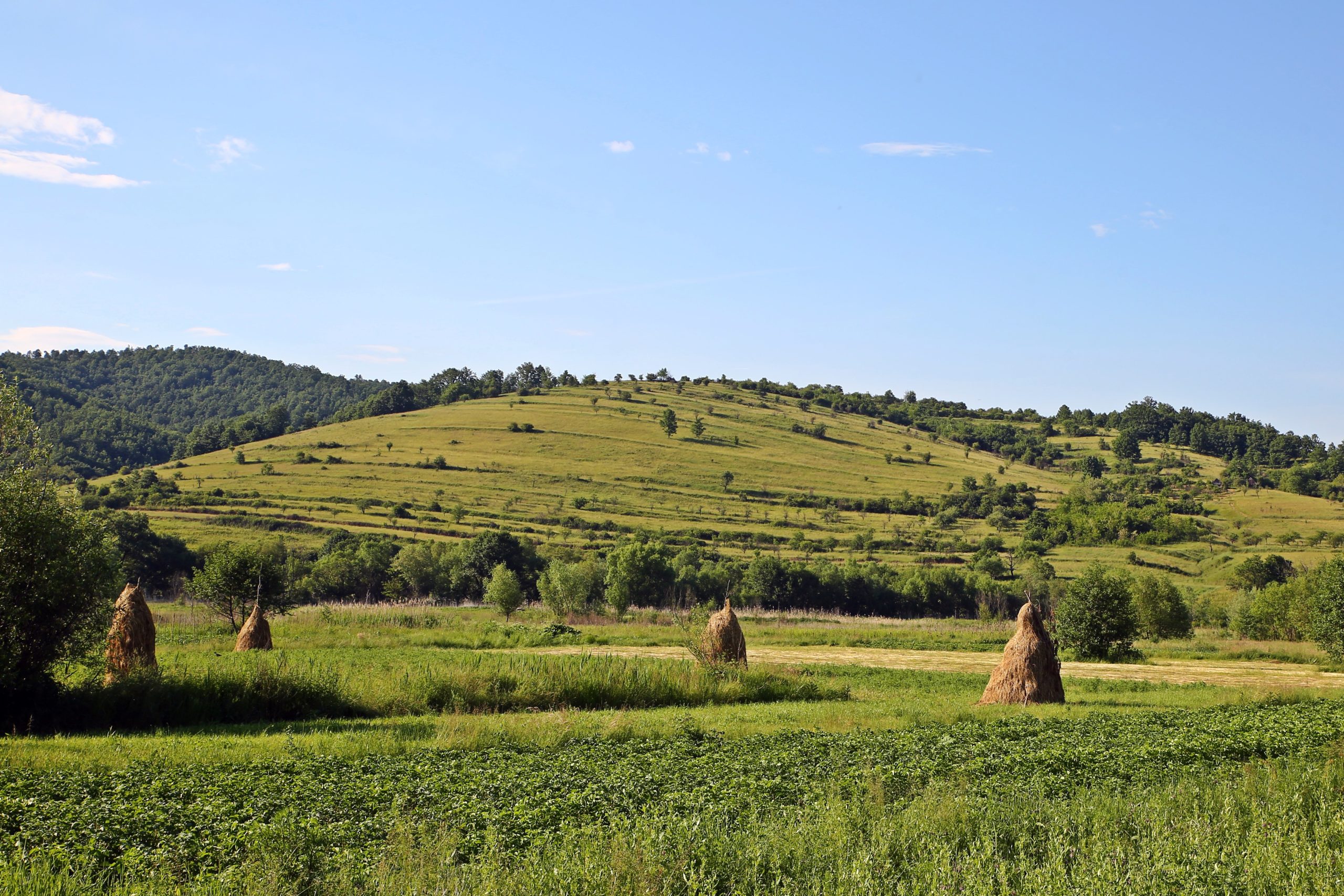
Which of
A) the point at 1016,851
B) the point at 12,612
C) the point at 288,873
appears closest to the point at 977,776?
the point at 1016,851

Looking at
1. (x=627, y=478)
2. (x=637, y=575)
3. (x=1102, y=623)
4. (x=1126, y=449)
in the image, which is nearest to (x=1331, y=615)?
(x=1102, y=623)

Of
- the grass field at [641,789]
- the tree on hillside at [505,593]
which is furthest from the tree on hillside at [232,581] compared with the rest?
the grass field at [641,789]

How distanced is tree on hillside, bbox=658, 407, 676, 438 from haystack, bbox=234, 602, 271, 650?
11823 cm

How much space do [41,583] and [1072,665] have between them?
37.1 metres

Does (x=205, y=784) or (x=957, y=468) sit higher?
(x=957, y=468)

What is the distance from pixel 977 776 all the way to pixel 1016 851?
287 centimetres

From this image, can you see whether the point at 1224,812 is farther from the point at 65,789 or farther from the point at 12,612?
the point at 12,612

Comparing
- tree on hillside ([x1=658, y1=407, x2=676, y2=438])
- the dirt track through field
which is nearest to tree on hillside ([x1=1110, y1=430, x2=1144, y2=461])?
tree on hillside ([x1=658, y1=407, x2=676, y2=438])

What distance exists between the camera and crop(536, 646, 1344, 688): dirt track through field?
3159cm

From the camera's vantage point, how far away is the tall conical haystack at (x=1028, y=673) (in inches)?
875

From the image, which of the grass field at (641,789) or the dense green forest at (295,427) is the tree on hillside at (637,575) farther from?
the dense green forest at (295,427)

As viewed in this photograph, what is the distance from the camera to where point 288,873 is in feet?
26.9

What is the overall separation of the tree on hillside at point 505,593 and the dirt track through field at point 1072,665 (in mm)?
17372

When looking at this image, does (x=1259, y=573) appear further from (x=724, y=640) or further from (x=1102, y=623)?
(x=724, y=640)
